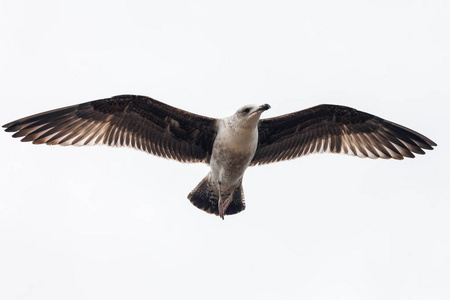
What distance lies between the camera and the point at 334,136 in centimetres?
1308

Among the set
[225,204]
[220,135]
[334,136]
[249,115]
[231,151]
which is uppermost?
[334,136]

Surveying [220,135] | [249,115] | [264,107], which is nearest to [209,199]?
[220,135]

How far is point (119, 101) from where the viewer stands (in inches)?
475

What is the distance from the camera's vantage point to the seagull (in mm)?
11945

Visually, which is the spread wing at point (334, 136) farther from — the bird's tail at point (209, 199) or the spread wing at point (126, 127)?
the spread wing at point (126, 127)

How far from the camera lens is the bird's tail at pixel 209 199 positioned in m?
12.9

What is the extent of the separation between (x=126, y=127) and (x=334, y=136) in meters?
3.80

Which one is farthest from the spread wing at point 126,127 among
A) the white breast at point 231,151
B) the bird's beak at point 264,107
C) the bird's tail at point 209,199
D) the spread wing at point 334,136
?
the bird's beak at point 264,107

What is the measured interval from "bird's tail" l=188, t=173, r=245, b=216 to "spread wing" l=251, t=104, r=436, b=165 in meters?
0.75

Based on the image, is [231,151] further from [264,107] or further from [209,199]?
[209,199]

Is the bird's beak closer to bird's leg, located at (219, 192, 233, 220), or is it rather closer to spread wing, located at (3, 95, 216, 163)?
spread wing, located at (3, 95, 216, 163)

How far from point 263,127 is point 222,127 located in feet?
2.97

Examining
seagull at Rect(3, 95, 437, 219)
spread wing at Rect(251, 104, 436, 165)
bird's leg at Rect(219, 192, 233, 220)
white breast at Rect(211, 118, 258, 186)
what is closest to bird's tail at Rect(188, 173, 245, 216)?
seagull at Rect(3, 95, 437, 219)

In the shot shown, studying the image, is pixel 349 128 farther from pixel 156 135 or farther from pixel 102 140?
pixel 102 140
